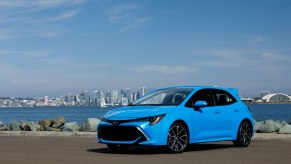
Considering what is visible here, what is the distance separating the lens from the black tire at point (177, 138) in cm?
1373

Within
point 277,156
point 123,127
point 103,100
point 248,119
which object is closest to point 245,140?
point 248,119

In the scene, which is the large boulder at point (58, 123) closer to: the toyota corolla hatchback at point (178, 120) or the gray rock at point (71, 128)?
the gray rock at point (71, 128)

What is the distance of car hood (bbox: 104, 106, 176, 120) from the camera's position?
1361 centimetres

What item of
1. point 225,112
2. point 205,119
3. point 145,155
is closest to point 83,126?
point 225,112

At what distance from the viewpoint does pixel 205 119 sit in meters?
14.7

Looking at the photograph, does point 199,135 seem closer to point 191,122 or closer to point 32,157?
point 191,122

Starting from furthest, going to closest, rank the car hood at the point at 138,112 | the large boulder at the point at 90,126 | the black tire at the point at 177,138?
1. the large boulder at the point at 90,126
2. the black tire at the point at 177,138
3. the car hood at the point at 138,112

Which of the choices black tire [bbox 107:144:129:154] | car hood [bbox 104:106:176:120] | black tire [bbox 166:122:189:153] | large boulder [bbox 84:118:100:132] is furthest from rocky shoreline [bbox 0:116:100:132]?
black tire [bbox 166:122:189:153]

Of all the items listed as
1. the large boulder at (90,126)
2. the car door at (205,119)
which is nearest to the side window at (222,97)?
the car door at (205,119)

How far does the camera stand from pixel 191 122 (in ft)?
46.8

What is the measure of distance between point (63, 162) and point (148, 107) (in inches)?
114

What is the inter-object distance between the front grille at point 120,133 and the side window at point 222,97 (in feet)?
9.36

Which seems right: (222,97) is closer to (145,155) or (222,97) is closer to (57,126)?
(145,155)

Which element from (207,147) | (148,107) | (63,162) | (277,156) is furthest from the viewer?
(207,147)
